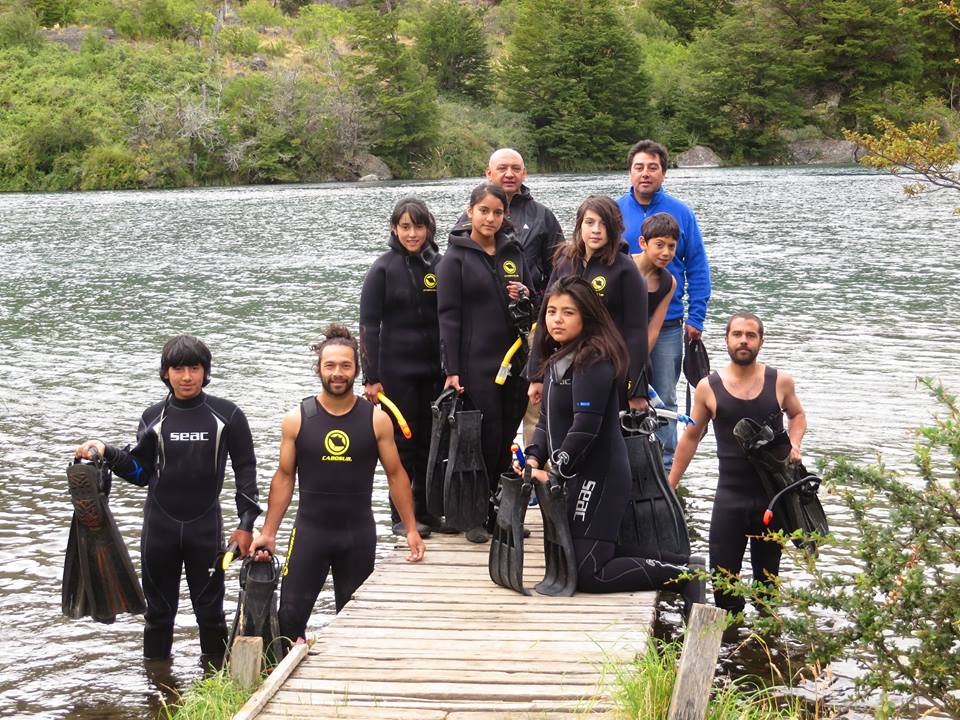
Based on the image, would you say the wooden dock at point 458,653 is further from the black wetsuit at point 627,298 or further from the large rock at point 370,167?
the large rock at point 370,167

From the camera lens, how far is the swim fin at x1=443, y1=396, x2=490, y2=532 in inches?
251

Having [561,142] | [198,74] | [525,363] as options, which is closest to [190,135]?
[198,74]

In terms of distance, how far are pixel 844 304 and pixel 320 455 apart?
13.9 meters

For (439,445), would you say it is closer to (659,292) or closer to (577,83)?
(659,292)

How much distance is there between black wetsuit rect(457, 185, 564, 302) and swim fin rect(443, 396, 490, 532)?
1.00 m

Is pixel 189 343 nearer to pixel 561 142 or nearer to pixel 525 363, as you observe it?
pixel 525 363

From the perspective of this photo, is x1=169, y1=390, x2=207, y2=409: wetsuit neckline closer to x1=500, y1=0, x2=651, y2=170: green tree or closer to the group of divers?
the group of divers

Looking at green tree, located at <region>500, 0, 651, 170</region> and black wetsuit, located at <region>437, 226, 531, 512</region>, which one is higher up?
green tree, located at <region>500, 0, 651, 170</region>

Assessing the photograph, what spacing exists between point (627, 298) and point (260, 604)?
2376mm

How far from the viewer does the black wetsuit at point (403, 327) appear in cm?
669

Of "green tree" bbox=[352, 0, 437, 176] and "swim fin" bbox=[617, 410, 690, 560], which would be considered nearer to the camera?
"swim fin" bbox=[617, 410, 690, 560]

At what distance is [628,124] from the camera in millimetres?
61438

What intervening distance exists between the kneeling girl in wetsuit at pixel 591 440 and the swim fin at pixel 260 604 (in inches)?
50.6

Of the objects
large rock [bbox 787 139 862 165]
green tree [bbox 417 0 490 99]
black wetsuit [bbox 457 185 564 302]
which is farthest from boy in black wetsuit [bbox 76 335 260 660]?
green tree [bbox 417 0 490 99]
